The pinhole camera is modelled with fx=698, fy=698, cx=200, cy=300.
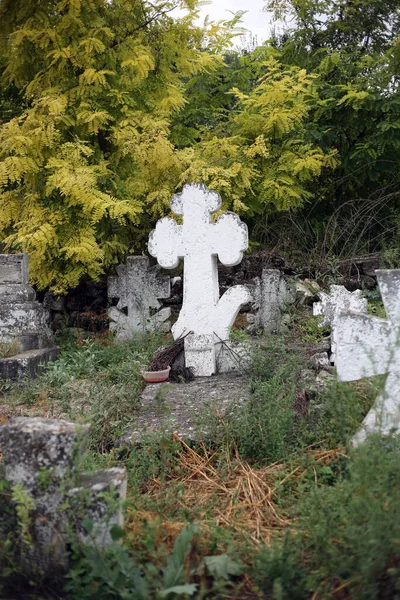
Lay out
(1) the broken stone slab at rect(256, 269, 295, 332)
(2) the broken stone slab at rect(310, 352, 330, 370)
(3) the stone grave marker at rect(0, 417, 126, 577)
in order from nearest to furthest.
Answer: (3) the stone grave marker at rect(0, 417, 126, 577) → (2) the broken stone slab at rect(310, 352, 330, 370) → (1) the broken stone slab at rect(256, 269, 295, 332)

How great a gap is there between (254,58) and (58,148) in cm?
442

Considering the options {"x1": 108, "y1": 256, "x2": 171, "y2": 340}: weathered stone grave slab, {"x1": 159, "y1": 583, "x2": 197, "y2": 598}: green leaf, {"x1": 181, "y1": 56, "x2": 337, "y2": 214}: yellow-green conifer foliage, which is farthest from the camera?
{"x1": 181, "y1": 56, "x2": 337, "y2": 214}: yellow-green conifer foliage

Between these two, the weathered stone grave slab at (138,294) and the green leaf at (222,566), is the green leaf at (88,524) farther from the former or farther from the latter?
the weathered stone grave slab at (138,294)

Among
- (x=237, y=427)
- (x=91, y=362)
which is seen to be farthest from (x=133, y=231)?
(x=237, y=427)

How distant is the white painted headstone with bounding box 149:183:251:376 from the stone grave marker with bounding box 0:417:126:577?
9.48ft

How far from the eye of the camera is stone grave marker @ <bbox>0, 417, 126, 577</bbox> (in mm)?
2607

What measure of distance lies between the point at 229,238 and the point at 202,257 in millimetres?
277

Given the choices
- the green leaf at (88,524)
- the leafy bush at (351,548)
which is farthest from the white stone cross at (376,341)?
the green leaf at (88,524)

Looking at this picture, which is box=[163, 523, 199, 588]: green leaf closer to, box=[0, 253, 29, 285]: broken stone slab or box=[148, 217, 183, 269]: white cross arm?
box=[148, 217, 183, 269]: white cross arm

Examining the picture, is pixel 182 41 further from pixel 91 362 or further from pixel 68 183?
pixel 91 362

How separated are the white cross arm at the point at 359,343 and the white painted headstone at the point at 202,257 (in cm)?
205

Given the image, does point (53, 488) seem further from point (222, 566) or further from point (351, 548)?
point (351, 548)

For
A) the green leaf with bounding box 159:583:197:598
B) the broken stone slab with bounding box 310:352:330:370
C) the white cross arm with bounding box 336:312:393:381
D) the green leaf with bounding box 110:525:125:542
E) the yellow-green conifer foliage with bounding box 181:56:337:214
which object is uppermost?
the yellow-green conifer foliage with bounding box 181:56:337:214

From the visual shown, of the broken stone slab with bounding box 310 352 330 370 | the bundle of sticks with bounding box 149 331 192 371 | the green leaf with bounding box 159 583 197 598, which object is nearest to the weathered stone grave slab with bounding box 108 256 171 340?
the bundle of sticks with bounding box 149 331 192 371
